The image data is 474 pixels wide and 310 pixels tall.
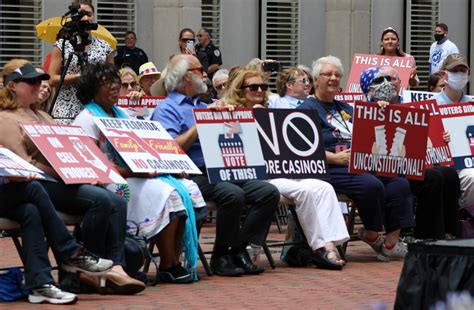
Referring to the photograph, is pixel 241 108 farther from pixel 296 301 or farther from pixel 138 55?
pixel 138 55

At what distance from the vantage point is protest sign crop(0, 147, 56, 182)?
9.73m

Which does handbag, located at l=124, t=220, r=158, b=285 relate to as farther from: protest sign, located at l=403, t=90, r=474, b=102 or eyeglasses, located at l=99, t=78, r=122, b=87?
protest sign, located at l=403, t=90, r=474, b=102

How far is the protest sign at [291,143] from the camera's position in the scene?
40.7ft

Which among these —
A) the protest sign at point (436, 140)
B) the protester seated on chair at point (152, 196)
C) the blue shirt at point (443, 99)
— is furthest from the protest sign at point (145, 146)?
the blue shirt at point (443, 99)

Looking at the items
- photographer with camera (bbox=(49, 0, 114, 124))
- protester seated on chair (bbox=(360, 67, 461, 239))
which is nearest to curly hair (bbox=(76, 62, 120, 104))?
photographer with camera (bbox=(49, 0, 114, 124))

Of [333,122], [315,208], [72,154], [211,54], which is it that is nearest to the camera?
[72,154]

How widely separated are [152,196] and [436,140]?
147 inches

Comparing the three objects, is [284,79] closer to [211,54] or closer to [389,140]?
[389,140]

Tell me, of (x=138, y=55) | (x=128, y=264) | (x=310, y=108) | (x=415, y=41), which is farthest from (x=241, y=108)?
(x=415, y=41)

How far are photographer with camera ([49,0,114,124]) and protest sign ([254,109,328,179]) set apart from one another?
210cm

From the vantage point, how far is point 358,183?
1268cm

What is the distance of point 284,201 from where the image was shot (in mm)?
12266

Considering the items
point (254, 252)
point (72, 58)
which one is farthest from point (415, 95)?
point (254, 252)

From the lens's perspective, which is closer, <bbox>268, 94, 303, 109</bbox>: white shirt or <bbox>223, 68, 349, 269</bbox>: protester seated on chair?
<bbox>223, 68, 349, 269</bbox>: protester seated on chair
